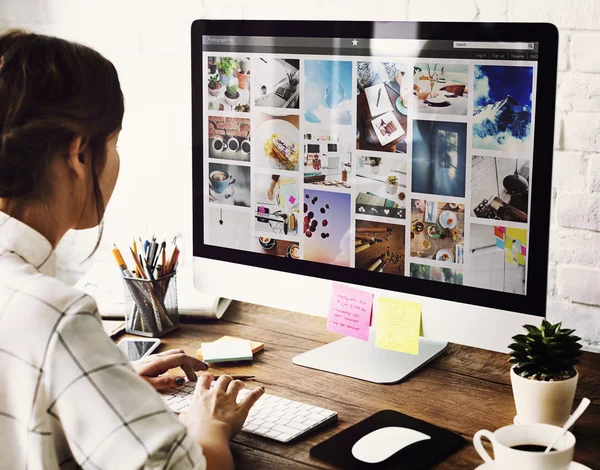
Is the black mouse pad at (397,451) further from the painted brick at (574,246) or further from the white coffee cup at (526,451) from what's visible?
the painted brick at (574,246)

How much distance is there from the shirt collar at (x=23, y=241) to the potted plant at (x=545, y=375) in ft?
2.05

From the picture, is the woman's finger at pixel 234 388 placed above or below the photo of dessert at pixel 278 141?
below

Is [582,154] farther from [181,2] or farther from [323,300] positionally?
[181,2]

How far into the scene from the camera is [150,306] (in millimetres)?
1507

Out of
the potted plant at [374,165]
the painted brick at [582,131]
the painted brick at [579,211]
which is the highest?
the painted brick at [582,131]

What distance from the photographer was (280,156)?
4.46ft

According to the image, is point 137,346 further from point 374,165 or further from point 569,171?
point 569,171

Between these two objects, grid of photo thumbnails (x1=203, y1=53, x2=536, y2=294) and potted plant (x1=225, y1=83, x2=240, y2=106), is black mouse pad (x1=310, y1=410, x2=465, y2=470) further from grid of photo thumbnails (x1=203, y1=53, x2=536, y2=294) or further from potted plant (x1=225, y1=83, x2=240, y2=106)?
potted plant (x1=225, y1=83, x2=240, y2=106)

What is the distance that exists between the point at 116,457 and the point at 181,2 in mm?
1327

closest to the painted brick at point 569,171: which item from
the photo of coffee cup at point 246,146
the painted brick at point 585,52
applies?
the painted brick at point 585,52

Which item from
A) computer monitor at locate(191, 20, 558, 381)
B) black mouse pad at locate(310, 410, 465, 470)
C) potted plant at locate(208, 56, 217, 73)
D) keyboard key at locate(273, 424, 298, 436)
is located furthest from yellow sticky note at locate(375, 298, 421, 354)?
potted plant at locate(208, 56, 217, 73)

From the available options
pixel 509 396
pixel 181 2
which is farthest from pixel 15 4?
pixel 509 396

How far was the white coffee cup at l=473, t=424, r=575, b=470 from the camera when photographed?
0.91 meters

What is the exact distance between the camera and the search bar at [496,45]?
3.64ft
